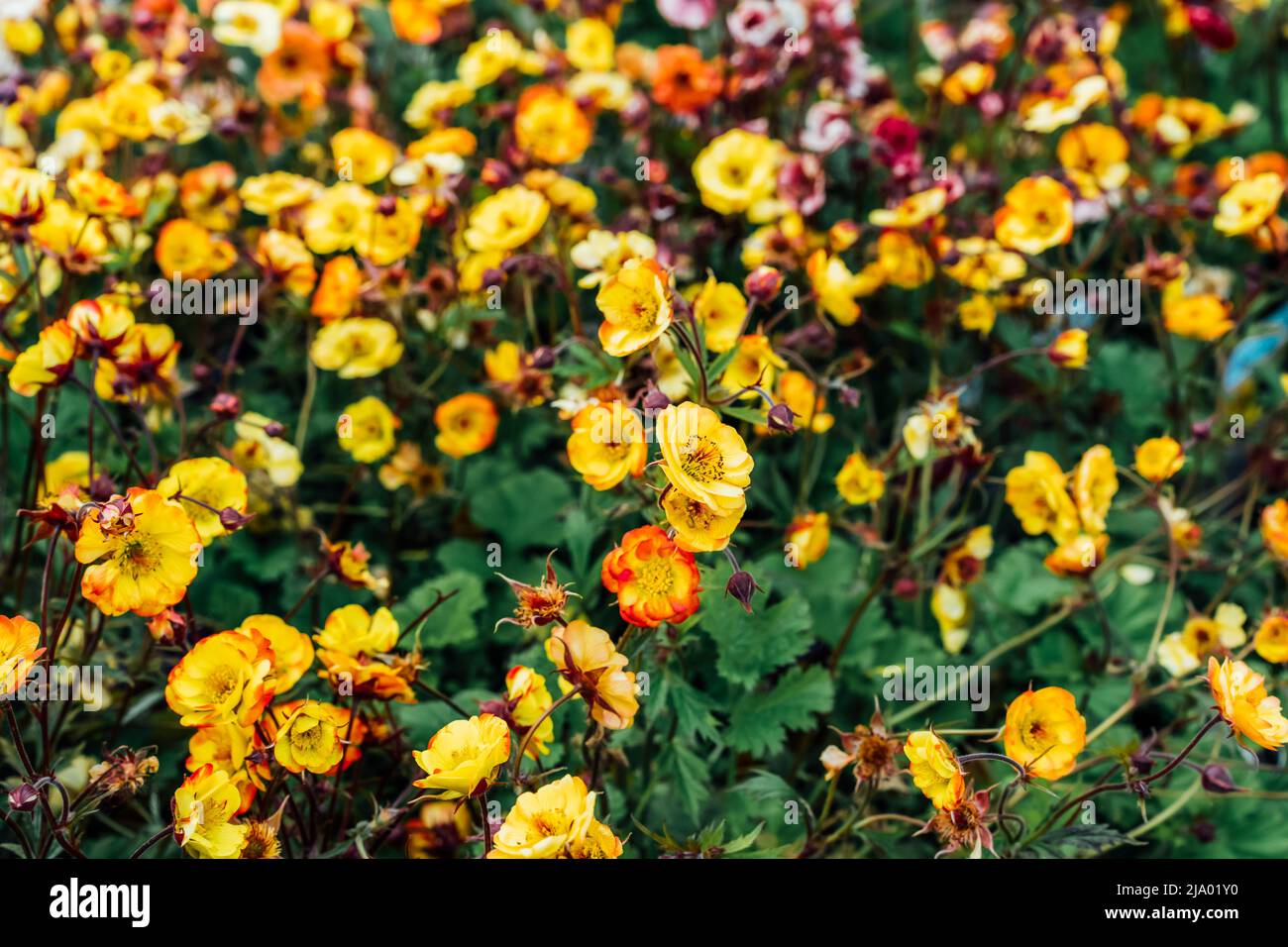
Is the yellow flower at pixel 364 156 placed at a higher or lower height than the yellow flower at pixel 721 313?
higher

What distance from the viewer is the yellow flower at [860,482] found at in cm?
160

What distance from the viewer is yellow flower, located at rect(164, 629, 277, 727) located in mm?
1123

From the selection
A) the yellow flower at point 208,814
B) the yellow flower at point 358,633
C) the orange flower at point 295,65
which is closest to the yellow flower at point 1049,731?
the yellow flower at point 358,633

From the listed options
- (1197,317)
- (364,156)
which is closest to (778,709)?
(1197,317)

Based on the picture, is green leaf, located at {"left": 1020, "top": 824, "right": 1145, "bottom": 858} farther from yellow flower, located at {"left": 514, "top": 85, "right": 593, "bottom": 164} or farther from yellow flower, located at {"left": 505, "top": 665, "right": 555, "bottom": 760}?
yellow flower, located at {"left": 514, "top": 85, "right": 593, "bottom": 164}

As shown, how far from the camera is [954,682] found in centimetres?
163

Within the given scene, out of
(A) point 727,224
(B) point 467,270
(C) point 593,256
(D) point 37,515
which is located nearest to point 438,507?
(B) point 467,270

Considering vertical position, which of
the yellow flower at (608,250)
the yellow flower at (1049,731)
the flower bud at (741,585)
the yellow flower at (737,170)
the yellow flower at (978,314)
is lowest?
the yellow flower at (1049,731)

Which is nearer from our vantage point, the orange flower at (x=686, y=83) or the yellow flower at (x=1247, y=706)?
the yellow flower at (x=1247, y=706)

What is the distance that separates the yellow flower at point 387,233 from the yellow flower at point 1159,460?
106cm

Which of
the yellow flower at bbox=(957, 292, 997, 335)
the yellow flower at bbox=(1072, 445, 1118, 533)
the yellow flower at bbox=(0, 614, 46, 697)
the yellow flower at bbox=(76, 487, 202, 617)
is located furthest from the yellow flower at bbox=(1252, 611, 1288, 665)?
the yellow flower at bbox=(0, 614, 46, 697)

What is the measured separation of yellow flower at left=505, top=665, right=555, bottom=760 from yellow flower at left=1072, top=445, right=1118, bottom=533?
2.41 feet

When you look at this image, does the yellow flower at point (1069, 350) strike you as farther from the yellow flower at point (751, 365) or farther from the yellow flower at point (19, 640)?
the yellow flower at point (19, 640)

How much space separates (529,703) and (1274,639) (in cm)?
91
